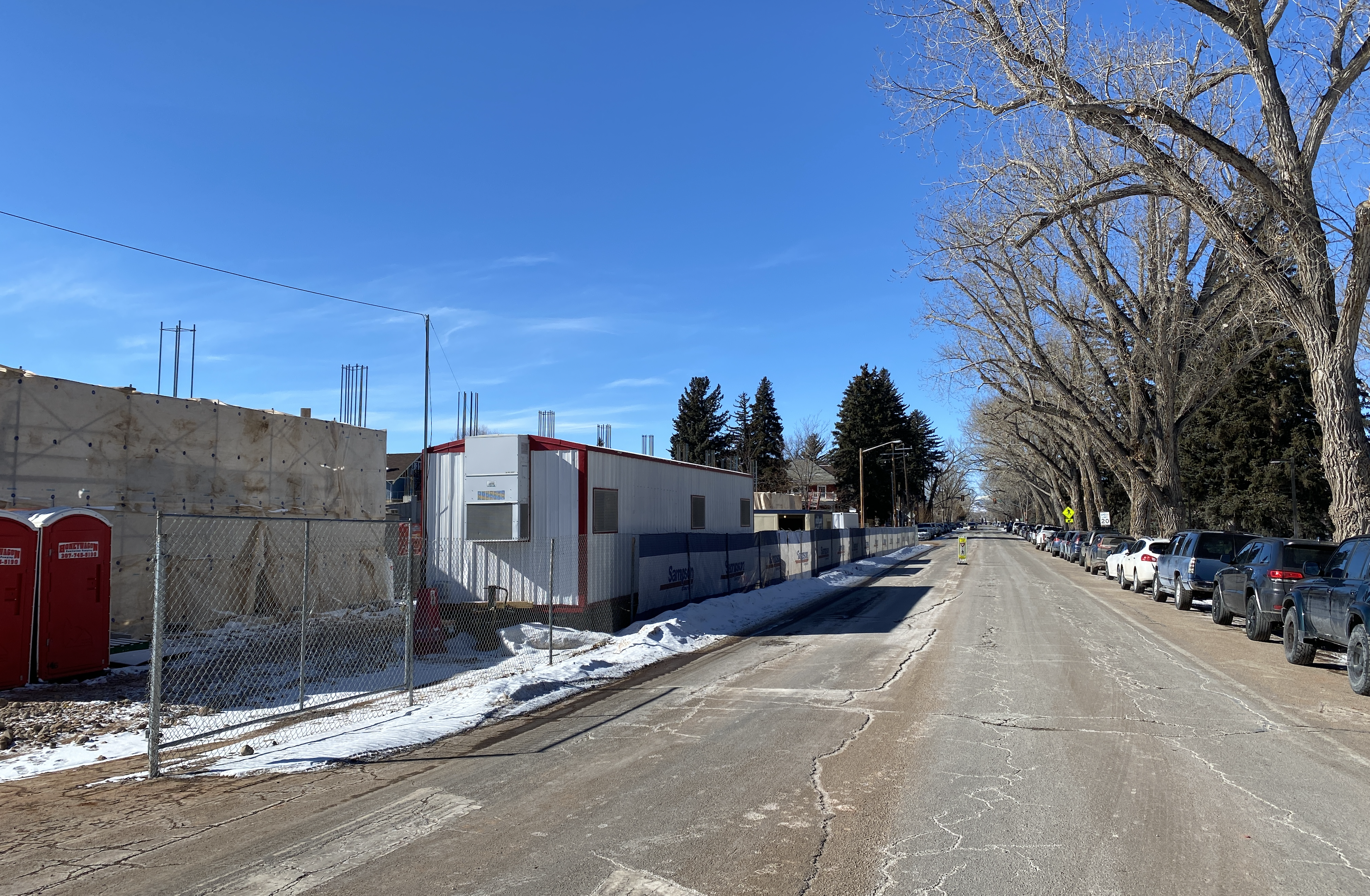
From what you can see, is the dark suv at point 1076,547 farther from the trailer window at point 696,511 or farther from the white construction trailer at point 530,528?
the white construction trailer at point 530,528

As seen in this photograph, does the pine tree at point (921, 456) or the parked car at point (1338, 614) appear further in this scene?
the pine tree at point (921, 456)

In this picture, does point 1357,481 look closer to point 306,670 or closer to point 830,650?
A: point 830,650

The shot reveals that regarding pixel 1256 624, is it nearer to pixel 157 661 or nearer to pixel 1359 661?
pixel 1359 661

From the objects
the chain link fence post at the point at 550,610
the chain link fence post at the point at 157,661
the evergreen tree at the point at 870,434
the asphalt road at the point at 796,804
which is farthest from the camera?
the evergreen tree at the point at 870,434

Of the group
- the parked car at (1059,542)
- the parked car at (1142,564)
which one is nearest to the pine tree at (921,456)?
the parked car at (1059,542)

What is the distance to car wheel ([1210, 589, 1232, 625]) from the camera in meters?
16.6

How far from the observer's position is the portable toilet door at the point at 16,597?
9945mm

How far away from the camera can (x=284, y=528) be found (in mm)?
18812

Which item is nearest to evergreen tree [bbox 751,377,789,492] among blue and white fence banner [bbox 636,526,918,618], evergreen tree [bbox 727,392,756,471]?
evergreen tree [bbox 727,392,756,471]

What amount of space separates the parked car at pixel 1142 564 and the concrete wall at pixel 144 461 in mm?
21597

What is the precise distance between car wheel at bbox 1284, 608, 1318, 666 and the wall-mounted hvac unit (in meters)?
11.9

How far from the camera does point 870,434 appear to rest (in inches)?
3551

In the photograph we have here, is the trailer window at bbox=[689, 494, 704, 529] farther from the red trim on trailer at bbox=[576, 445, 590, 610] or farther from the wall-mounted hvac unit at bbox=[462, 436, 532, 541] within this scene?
the wall-mounted hvac unit at bbox=[462, 436, 532, 541]

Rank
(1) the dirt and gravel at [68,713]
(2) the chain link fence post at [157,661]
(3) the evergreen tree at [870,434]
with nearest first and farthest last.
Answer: (2) the chain link fence post at [157,661] < (1) the dirt and gravel at [68,713] < (3) the evergreen tree at [870,434]
